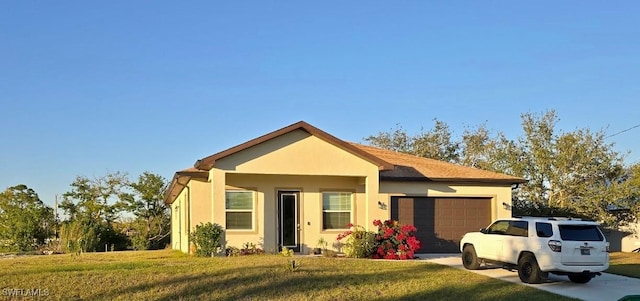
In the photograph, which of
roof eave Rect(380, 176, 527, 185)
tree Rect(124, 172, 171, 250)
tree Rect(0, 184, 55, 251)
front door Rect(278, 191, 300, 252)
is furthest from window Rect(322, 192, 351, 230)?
tree Rect(0, 184, 55, 251)

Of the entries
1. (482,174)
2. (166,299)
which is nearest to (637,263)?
(482,174)

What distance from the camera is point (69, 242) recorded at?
83.9ft

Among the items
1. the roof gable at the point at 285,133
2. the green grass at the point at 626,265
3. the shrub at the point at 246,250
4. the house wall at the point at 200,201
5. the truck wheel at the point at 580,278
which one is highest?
the roof gable at the point at 285,133

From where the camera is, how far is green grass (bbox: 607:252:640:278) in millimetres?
16406

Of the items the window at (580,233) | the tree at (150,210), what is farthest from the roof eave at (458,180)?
the tree at (150,210)

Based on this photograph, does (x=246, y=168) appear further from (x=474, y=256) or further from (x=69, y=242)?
(x=69, y=242)

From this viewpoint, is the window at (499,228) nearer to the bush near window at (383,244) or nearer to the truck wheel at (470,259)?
the truck wheel at (470,259)

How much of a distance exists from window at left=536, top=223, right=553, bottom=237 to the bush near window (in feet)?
16.1

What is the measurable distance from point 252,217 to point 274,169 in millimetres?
2140

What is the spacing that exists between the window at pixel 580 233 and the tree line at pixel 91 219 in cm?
1946

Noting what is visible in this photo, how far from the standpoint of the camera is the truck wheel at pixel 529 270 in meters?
13.6

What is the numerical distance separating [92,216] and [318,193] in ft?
47.0

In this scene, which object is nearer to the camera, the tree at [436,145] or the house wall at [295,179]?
the house wall at [295,179]

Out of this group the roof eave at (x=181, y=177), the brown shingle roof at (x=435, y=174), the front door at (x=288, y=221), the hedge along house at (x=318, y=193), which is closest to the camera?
the hedge along house at (x=318, y=193)
